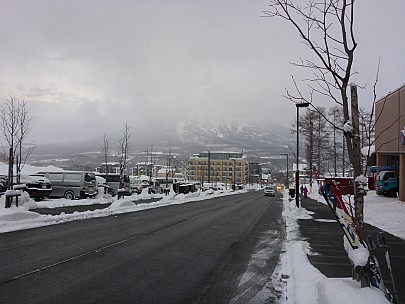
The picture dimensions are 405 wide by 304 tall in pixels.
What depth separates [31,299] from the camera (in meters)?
5.67

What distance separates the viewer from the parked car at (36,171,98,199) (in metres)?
27.7

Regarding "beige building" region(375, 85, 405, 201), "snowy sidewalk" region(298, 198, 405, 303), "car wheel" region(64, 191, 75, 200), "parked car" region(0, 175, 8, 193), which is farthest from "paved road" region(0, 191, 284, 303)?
"beige building" region(375, 85, 405, 201)

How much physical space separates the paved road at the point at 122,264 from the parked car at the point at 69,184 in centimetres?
1436

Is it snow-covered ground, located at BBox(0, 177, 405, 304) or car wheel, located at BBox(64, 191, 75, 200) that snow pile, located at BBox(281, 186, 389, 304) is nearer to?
snow-covered ground, located at BBox(0, 177, 405, 304)

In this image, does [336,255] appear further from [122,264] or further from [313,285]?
[122,264]

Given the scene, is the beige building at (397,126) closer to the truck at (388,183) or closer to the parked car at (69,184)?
the truck at (388,183)

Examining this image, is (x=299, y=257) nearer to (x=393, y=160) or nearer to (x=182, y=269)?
(x=182, y=269)

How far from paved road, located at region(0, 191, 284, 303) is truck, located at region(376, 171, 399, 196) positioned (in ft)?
68.6

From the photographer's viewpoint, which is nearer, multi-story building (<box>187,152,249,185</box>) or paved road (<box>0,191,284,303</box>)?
paved road (<box>0,191,284,303</box>)

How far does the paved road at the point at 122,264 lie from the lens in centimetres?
607

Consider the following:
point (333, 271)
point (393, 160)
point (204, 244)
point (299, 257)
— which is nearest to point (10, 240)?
point (204, 244)

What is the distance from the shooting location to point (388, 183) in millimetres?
31422

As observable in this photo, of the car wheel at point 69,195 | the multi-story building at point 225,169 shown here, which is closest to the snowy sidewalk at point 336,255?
the car wheel at point 69,195

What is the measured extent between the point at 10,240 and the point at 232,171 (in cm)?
15581
